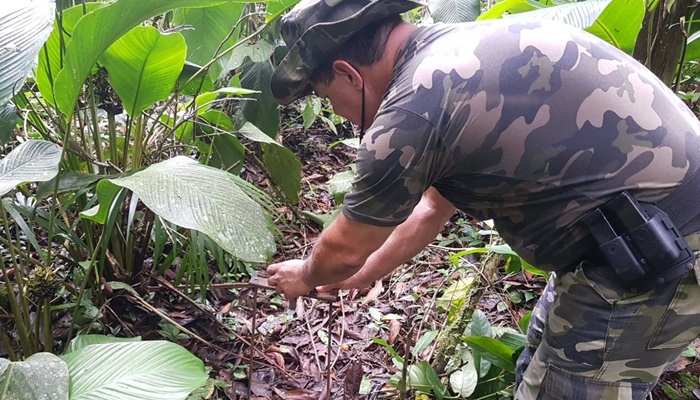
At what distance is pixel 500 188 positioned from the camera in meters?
0.95

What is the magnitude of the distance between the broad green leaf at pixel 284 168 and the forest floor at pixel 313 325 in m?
0.28

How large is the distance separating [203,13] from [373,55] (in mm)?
1185

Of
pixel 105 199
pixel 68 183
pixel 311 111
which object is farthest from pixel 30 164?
pixel 311 111

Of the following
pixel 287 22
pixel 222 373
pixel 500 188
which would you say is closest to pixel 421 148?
pixel 500 188

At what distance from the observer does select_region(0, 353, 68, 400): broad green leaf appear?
95 centimetres

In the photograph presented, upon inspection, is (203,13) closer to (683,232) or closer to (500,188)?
(500,188)

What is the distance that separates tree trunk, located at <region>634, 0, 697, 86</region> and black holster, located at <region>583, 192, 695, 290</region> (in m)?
0.84

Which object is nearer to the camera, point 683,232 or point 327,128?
point 683,232

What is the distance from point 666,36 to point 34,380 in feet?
5.90

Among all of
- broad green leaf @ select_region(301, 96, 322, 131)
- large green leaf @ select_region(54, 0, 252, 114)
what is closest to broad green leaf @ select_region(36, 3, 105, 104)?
large green leaf @ select_region(54, 0, 252, 114)

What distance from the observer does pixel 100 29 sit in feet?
3.73

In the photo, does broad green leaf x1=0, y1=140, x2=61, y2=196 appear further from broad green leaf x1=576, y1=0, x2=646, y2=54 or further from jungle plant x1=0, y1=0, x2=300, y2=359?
broad green leaf x1=576, y1=0, x2=646, y2=54

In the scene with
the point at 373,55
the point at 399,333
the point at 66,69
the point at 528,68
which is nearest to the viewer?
the point at 528,68

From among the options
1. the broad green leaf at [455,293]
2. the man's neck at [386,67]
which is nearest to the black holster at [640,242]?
the man's neck at [386,67]
